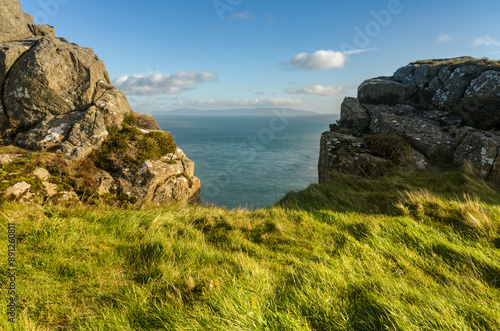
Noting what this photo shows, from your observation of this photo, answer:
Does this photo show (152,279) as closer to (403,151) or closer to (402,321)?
(402,321)

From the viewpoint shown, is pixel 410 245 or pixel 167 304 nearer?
pixel 167 304

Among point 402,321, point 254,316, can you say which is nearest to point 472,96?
point 402,321

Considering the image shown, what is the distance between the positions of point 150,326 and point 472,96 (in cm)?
2314

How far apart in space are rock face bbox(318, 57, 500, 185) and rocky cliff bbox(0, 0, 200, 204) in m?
9.14

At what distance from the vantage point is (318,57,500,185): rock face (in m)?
12.0

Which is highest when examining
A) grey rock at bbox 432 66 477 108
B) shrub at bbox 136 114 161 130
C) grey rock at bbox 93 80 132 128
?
grey rock at bbox 432 66 477 108

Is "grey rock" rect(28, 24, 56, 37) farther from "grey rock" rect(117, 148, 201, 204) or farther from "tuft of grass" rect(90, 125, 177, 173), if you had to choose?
"grey rock" rect(117, 148, 201, 204)

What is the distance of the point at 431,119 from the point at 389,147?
314 inches

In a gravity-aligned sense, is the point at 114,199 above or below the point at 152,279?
below

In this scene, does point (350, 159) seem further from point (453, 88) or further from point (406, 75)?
point (406, 75)

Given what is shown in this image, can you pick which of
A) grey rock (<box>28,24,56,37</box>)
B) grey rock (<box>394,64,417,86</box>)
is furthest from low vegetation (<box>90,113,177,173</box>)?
grey rock (<box>394,64,417,86</box>)

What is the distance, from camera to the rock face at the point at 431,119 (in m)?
12.0

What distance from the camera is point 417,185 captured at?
9.63 metres

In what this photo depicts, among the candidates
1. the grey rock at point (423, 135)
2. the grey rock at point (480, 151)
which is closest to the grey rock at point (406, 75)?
the grey rock at point (423, 135)
